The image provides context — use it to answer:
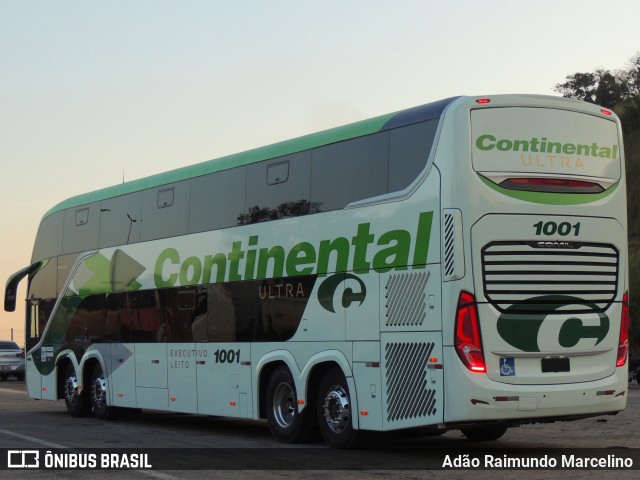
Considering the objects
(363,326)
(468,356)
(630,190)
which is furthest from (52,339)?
(630,190)

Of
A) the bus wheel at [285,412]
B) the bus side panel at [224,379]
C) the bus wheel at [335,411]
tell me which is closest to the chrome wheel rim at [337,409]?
the bus wheel at [335,411]

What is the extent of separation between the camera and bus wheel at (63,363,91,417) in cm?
2228

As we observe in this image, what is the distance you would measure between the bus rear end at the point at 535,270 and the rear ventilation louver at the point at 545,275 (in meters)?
0.01

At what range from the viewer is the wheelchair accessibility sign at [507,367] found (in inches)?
504

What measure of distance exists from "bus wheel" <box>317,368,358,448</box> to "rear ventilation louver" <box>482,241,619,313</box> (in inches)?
109

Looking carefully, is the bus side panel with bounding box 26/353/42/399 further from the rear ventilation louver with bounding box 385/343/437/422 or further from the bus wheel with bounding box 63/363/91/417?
the rear ventilation louver with bounding box 385/343/437/422

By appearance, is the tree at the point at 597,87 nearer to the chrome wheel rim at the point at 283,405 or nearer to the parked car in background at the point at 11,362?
the parked car in background at the point at 11,362

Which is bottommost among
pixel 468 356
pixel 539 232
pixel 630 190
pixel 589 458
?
pixel 589 458

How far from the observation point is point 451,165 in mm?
12930

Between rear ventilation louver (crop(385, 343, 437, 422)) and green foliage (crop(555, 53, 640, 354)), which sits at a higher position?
green foliage (crop(555, 53, 640, 354))

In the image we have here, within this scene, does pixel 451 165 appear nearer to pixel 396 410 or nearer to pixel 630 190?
pixel 396 410

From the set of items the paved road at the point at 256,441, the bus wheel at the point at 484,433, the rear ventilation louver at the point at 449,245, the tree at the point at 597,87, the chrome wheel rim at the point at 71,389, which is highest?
the tree at the point at 597,87

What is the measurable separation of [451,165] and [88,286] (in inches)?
432

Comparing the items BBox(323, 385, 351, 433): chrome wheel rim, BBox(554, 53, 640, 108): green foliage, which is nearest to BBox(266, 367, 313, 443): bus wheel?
BBox(323, 385, 351, 433): chrome wheel rim
